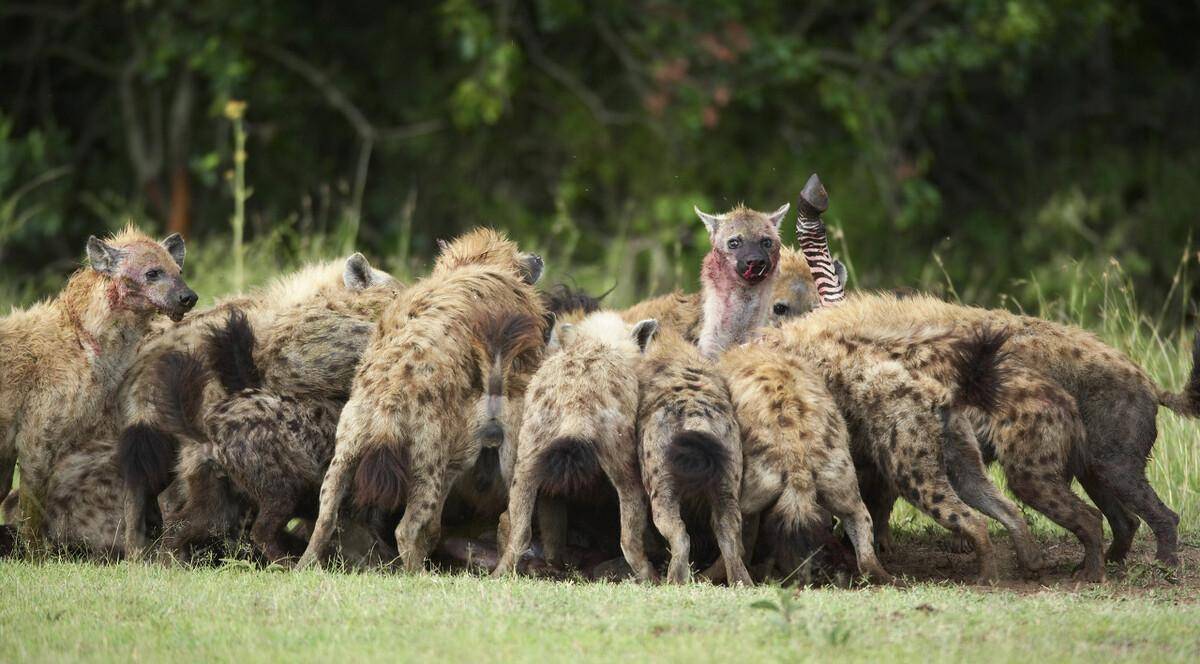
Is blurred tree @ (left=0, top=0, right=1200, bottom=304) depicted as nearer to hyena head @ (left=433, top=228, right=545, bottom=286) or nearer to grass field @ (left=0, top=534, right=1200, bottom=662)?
hyena head @ (left=433, top=228, right=545, bottom=286)

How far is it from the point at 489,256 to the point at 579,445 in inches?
71.9

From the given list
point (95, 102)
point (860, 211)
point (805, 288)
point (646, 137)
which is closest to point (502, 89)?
point (646, 137)

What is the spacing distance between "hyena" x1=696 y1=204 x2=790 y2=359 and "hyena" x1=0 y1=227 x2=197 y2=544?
2476mm

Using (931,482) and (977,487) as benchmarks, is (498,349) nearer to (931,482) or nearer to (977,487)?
(931,482)

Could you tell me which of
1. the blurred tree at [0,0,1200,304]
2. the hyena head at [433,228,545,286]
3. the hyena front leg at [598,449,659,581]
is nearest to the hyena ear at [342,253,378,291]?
the hyena head at [433,228,545,286]

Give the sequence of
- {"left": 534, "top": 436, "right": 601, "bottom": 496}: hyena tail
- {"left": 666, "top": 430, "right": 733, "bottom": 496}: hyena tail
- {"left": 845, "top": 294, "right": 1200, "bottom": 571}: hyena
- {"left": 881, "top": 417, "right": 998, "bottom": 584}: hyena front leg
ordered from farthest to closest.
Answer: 1. {"left": 845, "top": 294, "right": 1200, "bottom": 571}: hyena
2. {"left": 881, "top": 417, "right": 998, "bottom": 584}: hyena front leg
3. {"left": 534, "top": 436, "right": 601, "bottom": 496}: hyena tail
4. {"left": 666, "top": 430, "right": 733, "bottom": 496}: hyena tail

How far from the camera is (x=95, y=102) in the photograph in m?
16.8

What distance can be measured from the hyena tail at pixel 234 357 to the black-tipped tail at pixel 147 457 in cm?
33

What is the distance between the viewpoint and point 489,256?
7.74 m

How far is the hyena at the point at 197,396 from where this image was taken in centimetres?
659

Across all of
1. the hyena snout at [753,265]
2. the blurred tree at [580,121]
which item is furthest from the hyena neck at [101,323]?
the blurred tree at [580,121]

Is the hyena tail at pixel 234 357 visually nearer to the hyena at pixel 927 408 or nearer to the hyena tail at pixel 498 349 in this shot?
the hyena tail at pixel 498 349

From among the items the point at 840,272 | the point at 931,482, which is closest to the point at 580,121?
the point at 840,272

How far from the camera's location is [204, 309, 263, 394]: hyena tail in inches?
266
